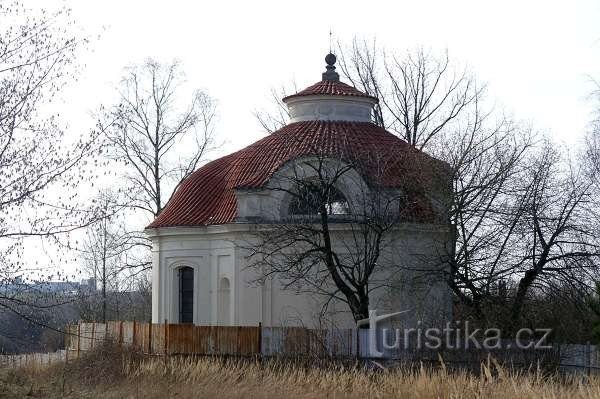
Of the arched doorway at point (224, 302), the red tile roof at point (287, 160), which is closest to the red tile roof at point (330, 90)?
the red tile roof at point (287, 160)

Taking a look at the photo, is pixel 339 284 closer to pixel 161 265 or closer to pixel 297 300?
pixel 297 300

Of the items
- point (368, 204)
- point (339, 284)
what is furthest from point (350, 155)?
point (339, 284)

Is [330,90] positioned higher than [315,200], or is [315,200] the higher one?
[330,90]

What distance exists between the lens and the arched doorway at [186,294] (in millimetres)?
35094

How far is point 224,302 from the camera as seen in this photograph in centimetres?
3403

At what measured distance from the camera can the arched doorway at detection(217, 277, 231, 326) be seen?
3378 centimetres

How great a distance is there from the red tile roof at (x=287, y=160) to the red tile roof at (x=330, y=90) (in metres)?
1.12

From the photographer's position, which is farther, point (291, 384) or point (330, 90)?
point (330, 90)

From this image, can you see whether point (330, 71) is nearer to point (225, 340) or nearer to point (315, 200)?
point (315, 200)

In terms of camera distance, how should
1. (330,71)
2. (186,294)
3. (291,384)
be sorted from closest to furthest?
(291,384), (186,294), (330,71)

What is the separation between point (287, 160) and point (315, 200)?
5.09 feet

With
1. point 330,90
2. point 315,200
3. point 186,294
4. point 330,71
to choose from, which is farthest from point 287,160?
point 330,71

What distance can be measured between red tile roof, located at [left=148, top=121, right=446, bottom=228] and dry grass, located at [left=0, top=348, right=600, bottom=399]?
7.43 metres

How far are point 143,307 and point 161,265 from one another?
29241 millimetres
